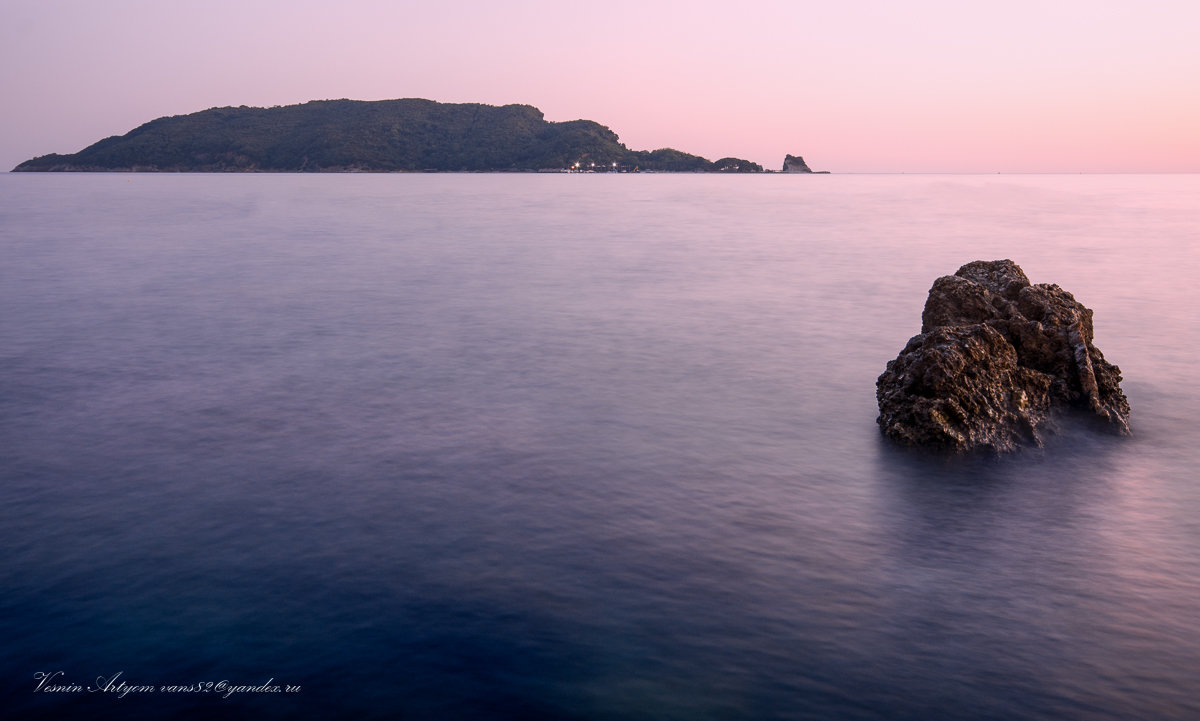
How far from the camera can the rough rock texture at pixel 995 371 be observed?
13688 millimetres

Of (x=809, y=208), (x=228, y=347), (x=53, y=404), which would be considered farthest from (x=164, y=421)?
(x=809, y=208)

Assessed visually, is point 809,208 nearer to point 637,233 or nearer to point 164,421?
point 637,233

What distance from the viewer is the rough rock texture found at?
44.9 feet

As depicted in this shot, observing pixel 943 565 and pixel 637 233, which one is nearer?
pixel 943 565

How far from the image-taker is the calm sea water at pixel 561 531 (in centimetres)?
771

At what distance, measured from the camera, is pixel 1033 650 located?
323 inches

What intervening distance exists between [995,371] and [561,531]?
24.7 feet

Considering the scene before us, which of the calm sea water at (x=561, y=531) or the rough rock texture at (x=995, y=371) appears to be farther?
the rough rock texture at (x=995, y=371)

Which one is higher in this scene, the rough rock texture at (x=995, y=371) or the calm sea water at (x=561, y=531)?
the rough rock texture at (x=995, y=371)

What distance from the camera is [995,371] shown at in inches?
551

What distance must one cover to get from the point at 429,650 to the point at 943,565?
5636 millimetres

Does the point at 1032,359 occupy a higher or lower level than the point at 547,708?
higher

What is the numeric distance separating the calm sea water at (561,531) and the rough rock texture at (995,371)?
0.58 metres

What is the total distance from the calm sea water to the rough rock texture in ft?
1.90
